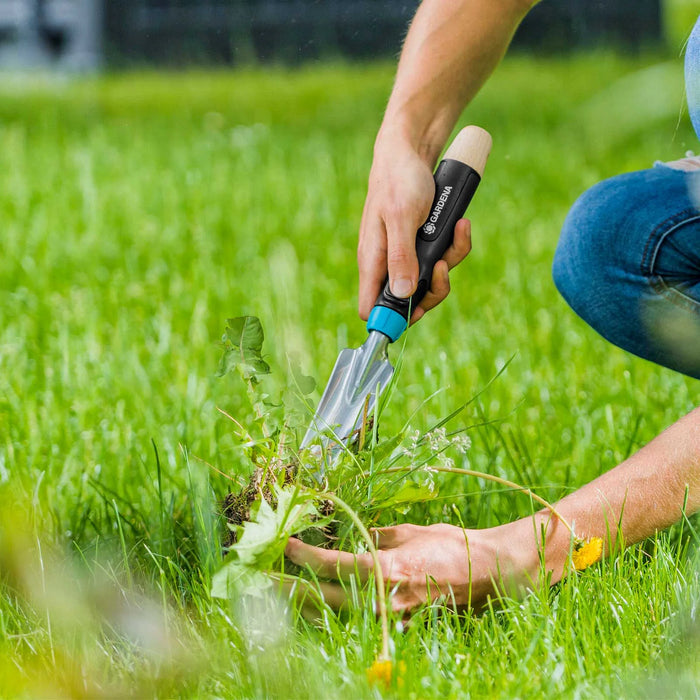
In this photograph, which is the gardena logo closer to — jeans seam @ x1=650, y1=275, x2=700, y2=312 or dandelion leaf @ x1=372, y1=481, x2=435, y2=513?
dandelion leaf @ x1=372, y1=481, x2=435, y2=513

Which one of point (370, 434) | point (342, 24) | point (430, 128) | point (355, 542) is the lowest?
point (355, 542)

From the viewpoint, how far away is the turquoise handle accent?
118 centimetres

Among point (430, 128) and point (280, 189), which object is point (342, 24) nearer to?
point (280, 189)

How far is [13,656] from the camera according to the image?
1.04 metres

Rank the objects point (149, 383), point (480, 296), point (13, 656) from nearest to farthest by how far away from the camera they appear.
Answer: point (13, 656) → point (149, 383) → point (480, 296)

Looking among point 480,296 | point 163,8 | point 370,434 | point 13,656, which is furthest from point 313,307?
point 163,8

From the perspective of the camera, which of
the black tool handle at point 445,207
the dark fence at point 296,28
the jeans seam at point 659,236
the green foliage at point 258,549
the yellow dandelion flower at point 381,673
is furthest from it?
the dark fence at point 296,28

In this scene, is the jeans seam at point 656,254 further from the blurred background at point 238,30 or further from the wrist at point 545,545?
the blurred background at point 238,30

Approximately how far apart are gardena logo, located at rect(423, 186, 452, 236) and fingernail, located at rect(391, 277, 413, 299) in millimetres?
81

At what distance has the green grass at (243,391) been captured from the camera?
3.16 ft

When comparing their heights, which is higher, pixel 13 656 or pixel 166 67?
pixel 166 67

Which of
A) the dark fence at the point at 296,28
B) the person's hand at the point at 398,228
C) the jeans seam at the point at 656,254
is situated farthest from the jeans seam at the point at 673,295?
the dark fence at the point at 296,28

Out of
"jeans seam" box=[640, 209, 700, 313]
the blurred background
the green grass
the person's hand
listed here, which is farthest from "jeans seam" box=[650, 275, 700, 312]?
the blurred background

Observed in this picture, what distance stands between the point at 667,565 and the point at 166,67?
7948 mm
